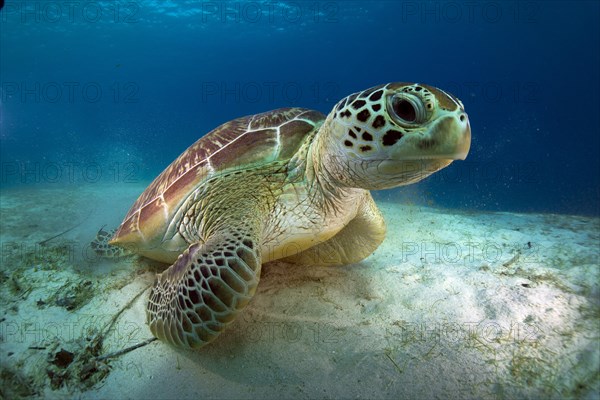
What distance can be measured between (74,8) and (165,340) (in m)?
32.9

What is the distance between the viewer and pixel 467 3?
24562 millimetres

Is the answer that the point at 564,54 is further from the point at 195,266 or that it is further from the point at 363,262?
Result: the point at 195,266

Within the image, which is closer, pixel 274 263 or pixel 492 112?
pixel 274 263

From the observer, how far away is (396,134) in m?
1.65

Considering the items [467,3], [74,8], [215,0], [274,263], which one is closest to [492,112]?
[467,3]

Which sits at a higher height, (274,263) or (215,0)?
(215,0)

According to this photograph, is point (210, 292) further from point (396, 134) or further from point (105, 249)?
point (105, 249)

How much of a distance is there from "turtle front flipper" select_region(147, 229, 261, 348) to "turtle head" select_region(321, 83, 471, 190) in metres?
0.85

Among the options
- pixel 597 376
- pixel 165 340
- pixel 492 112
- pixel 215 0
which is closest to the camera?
pixel 597 376

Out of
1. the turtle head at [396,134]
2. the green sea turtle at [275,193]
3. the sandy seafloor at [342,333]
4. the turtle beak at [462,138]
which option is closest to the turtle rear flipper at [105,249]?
the sandy seafloor at [342,333]

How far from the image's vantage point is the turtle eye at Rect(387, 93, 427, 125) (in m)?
1.59

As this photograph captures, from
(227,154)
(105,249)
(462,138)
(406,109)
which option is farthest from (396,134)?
(105,249)

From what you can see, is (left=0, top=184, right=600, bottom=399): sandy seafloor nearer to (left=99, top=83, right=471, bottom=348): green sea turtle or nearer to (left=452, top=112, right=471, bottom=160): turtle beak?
(left=99, top=83, right=471, bottom=348): green sea turtle

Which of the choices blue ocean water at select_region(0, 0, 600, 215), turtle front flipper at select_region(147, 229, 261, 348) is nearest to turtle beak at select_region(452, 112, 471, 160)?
turtle front flipper at select_region(147, 229, 261, 348)
